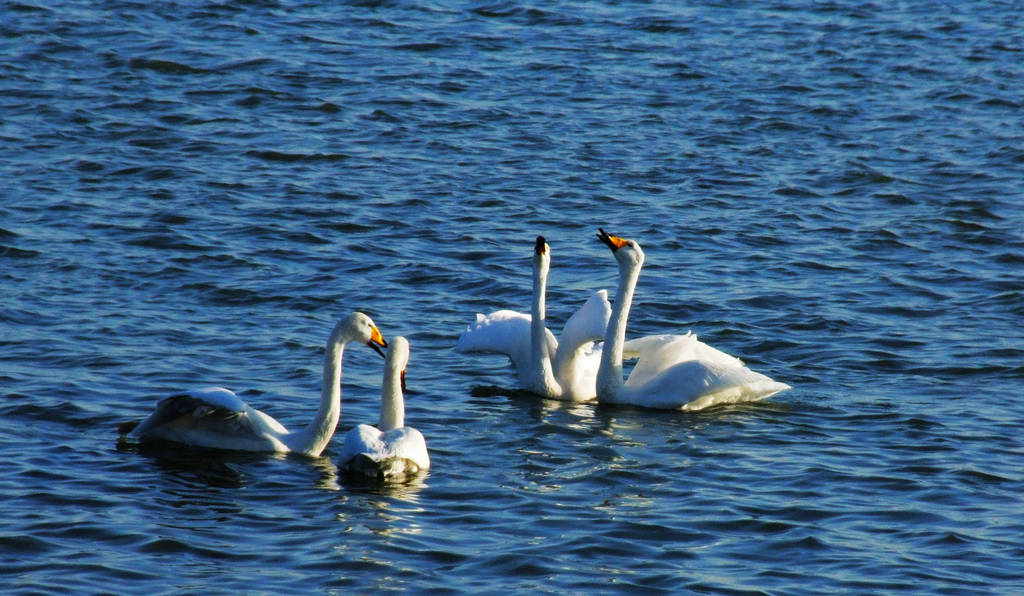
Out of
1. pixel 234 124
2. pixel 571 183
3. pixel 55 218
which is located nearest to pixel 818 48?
pixel 571 183

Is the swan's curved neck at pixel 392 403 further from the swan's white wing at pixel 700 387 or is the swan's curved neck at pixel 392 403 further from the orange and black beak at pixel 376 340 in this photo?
the swan's white wing at pixel 700 387

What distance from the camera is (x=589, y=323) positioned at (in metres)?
11.2

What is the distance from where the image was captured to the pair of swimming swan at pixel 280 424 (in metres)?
9.08

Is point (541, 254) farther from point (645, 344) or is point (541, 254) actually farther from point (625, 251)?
point (645, 344)

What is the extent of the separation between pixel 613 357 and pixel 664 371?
37 centimetres

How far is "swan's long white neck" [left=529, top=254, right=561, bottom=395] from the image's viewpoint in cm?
1118

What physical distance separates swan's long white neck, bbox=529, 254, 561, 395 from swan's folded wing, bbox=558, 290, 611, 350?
19 cm

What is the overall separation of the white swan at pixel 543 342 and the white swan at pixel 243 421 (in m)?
2.02

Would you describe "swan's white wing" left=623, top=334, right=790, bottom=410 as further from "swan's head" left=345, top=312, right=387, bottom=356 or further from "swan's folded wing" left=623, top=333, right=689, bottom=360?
"swan's head" left=345, top=312, right=387, bottom=356

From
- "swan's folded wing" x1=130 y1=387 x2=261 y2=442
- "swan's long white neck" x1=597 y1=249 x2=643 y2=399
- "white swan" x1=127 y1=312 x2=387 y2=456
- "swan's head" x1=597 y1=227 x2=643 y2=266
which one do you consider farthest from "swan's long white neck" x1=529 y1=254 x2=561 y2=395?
"swan's folded wing" x1=130 y1=387 x2=261 y2=442

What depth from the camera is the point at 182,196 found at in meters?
14.9

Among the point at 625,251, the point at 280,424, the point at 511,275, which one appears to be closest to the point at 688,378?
the point at 625,251

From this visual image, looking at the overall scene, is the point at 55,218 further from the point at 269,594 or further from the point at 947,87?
the point at 947,87

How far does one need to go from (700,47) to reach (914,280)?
323 inches
